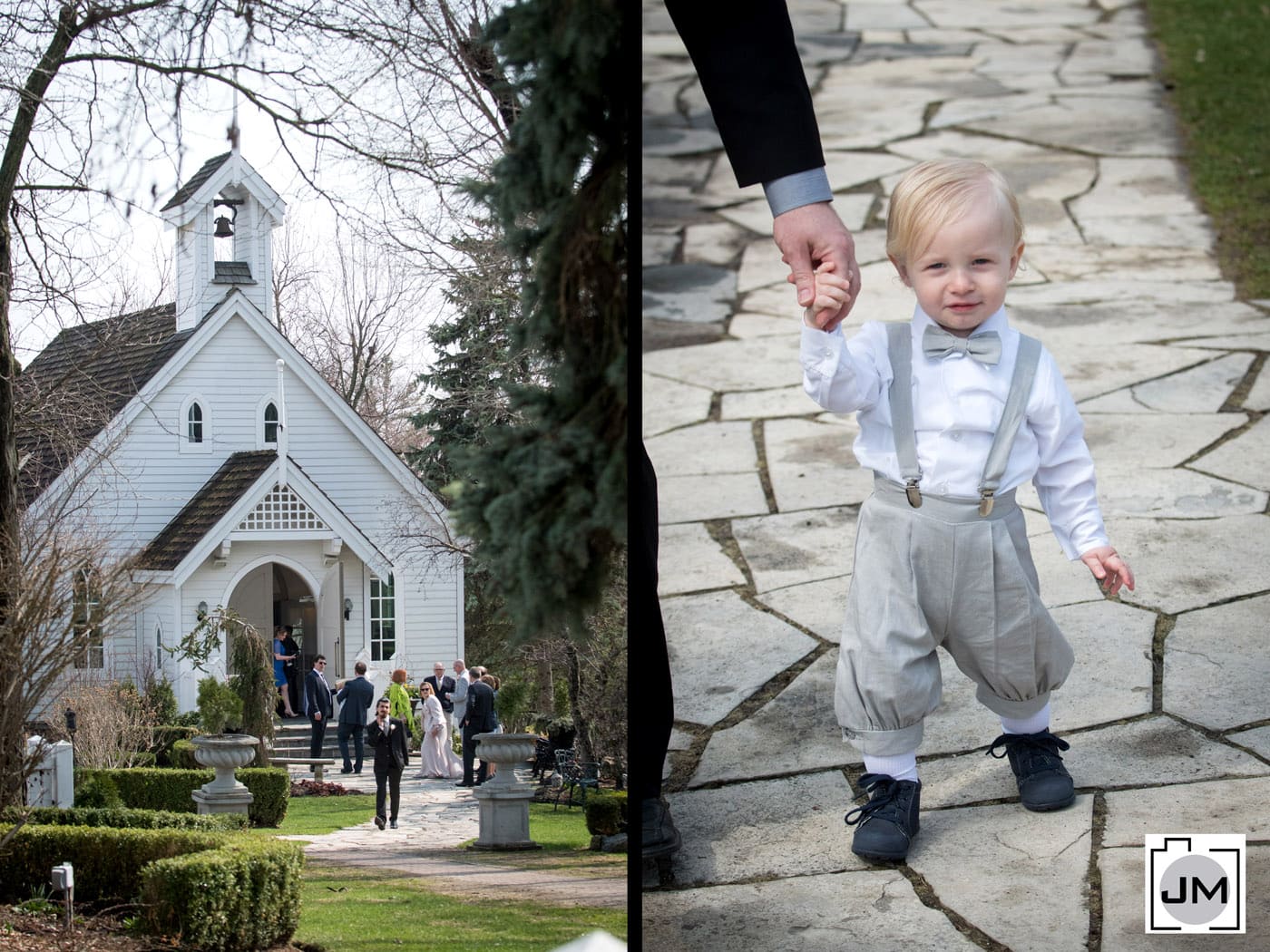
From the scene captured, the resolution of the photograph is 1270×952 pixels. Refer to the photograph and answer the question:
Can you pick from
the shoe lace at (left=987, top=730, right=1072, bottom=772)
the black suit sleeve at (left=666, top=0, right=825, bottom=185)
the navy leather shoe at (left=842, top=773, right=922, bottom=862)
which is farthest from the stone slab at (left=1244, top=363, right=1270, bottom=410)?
the black suit sleeve at (left=666, top=0, right=825, bottom=185)

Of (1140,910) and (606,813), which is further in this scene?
(1140,910)

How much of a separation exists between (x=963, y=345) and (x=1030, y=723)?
0.61 meters

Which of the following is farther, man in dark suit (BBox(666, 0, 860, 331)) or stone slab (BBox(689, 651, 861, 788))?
stone slab (BBox(689, 651, 861, 788))

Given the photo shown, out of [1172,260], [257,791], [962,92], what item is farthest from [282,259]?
[962,92]

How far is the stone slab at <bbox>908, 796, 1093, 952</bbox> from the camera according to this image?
1873mm

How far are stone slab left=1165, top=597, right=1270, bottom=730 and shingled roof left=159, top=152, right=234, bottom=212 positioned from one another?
1750 millimetres

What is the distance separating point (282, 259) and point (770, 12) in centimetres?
61

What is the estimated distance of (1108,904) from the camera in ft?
6.25

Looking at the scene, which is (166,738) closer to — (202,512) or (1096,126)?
(202,512)

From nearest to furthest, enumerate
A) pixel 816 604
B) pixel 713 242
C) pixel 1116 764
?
1. pixel 1116 764
2. pixel 816 604
3. pixel 713 242

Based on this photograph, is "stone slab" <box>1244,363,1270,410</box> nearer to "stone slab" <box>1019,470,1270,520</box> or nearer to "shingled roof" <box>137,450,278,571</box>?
"stone slab" <box>1019,470,1270,520</box>

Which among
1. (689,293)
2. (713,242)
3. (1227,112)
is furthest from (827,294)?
(1227,112)

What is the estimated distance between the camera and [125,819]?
1.52 metres

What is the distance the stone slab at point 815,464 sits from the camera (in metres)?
3.38
